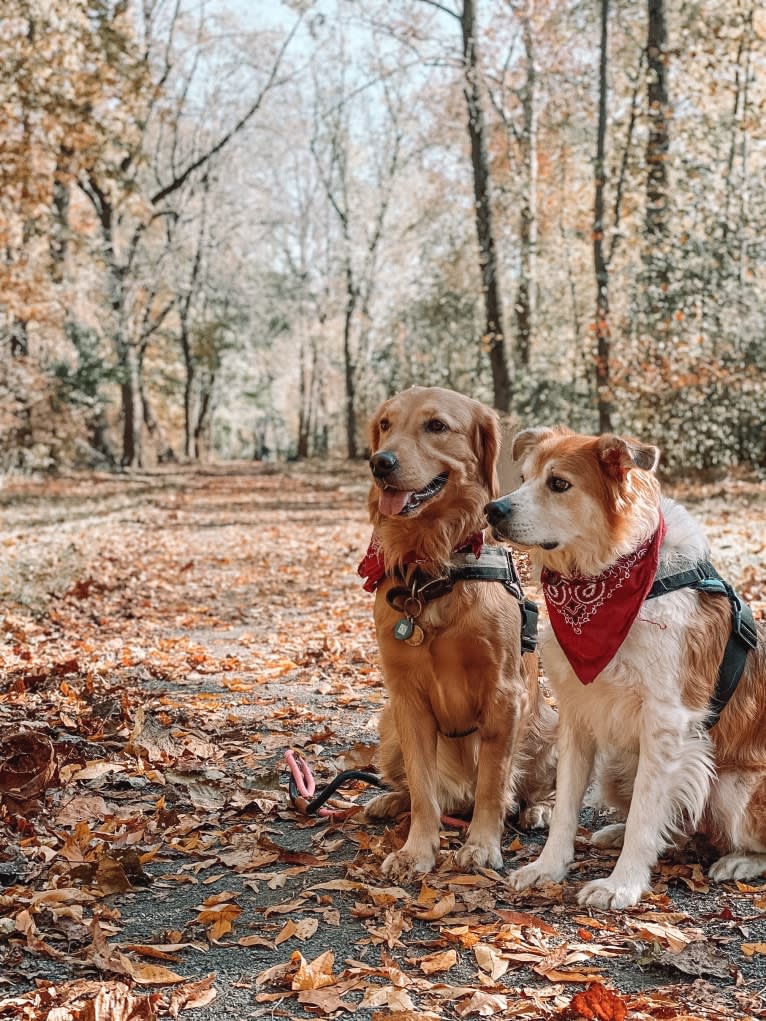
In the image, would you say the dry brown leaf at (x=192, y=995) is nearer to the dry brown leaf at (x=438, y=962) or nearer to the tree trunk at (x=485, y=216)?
the dry brown leaf at (x=438, y=962)

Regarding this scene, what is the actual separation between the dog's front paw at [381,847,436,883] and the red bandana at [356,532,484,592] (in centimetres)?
105

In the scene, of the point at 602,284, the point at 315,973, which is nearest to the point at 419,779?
the point at 315,973

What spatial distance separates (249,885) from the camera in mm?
3508

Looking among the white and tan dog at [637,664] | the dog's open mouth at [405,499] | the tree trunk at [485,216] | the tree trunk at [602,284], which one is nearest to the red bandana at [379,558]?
the dog's open mouth at [405,499]

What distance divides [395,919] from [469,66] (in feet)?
51.1

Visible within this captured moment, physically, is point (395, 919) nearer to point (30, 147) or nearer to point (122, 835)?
point (122, 835)

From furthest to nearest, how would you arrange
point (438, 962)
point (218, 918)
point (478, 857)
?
1. point (478, 857)
2. point (218, 918)
3. point (438, 962)

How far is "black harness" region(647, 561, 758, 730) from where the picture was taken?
3.43 m

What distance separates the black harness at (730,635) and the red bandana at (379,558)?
0.80 metres

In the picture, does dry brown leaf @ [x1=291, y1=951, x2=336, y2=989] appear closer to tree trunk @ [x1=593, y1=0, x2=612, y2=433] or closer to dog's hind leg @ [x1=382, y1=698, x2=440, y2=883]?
dog's hind leg @ [x1=382, y1=698, x2=440, y2=883]

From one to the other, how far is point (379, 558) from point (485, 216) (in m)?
13.9

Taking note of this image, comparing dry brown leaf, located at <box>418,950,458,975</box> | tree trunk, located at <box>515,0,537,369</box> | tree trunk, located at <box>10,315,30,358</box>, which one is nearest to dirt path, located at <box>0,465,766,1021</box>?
dry brown leaf, located at <box>418,950,458,975</box>

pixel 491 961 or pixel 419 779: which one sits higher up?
pixel 419 779

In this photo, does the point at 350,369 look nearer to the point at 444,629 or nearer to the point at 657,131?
the point at 657,131
